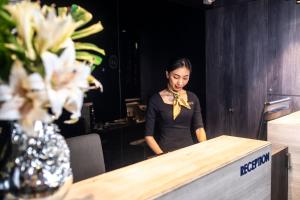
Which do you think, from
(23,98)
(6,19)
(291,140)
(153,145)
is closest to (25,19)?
(6,19)

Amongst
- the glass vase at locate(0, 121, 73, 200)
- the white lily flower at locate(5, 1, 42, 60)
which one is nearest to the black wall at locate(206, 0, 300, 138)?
the glass vase at locate(0, 121, 73, 200)

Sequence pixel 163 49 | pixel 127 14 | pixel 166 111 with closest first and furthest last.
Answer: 1. pixel 166 111
2. pixel 127 14
3. pixel 163 49

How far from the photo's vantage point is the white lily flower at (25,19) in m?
0.66

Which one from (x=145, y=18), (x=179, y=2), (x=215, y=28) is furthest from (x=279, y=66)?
(x=145, y=18)

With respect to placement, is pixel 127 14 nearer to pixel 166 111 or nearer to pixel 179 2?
pixel 179 2

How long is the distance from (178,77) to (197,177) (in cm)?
116

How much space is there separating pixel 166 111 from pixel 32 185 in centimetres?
156

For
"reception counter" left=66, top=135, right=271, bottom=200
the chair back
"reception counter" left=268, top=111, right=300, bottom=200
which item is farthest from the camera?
"reception counter" left=268, top=111, right=300, bottom=200

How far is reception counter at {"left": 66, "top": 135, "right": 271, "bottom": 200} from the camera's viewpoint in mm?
1074

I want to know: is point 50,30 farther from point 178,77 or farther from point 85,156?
point 178,77

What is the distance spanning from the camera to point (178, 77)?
7.45 feet

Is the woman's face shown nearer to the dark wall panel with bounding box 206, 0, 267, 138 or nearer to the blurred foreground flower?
the blurred foreground flower

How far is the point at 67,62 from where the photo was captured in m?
0.69

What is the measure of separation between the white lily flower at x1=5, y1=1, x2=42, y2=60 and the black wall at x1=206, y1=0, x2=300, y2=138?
3783 millimetres
